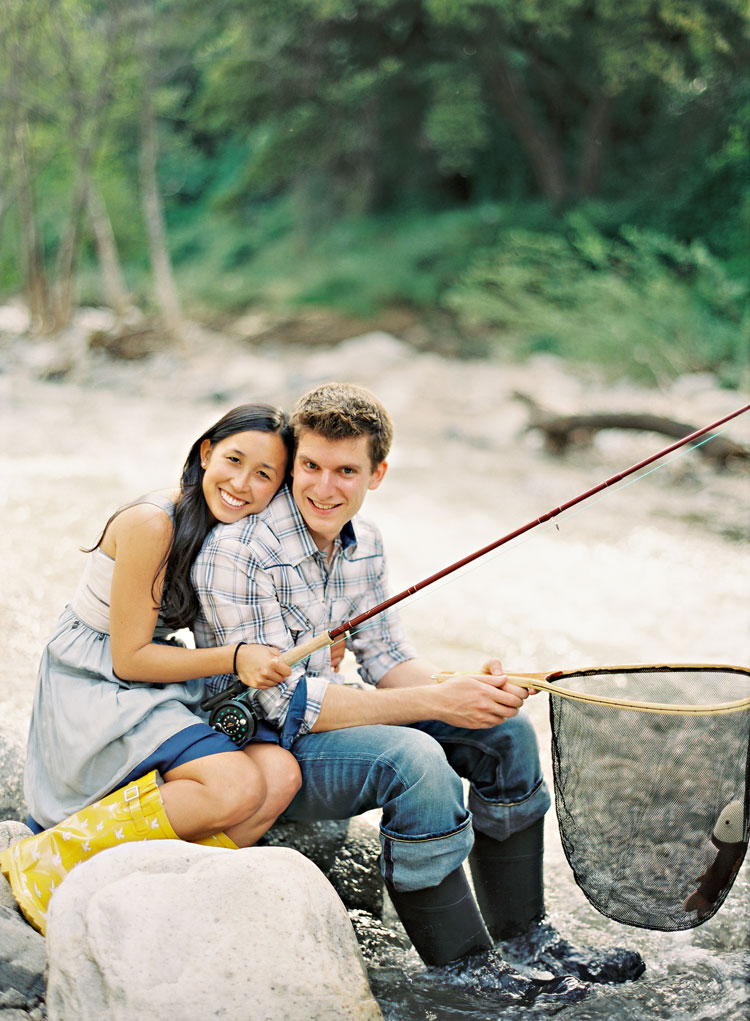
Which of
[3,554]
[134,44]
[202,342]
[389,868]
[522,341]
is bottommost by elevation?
[389,868]

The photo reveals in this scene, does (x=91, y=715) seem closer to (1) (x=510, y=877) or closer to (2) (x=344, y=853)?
(2) (x=344, y=853)

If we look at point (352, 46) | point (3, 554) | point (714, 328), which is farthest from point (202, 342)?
point (3, 554)

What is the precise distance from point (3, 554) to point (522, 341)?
9011 millimetres

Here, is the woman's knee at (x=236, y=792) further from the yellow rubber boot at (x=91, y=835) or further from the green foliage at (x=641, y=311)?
the green foliage at (x=641, y=311)

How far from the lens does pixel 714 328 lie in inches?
380

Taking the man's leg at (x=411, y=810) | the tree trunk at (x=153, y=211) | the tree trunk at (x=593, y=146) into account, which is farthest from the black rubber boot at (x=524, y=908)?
the tree trunk at (x=593, y=146)

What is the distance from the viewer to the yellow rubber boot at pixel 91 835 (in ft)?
7.06

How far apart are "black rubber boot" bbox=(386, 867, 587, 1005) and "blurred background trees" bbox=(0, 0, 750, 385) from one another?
7699mm

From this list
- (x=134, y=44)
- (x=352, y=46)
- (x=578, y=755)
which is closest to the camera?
(x=578, y=755)

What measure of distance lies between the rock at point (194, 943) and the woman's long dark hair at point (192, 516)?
57 cm

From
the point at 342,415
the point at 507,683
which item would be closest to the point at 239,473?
the point at 342,415

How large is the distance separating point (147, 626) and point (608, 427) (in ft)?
21.8

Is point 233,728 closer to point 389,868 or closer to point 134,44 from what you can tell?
point 389,868

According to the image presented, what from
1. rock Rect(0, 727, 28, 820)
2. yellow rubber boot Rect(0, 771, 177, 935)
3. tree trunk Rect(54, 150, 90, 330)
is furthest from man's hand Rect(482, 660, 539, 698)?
tree trunk Rect(54, 150, 90, 330)
